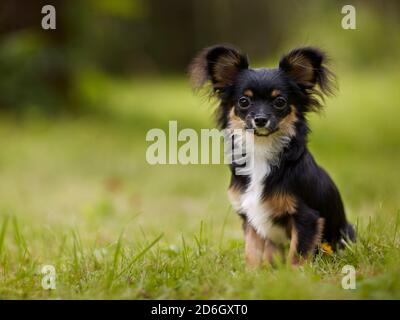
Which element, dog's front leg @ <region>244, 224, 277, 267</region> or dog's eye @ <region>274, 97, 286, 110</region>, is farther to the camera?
dog's front leg @ <region>244, 224, 277, 267</region>

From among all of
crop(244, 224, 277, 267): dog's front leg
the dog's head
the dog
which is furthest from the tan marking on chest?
the dog's head

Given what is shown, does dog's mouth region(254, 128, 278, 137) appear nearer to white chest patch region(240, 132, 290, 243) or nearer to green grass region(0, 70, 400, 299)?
white chest patch region(240, 132, 290, 243)

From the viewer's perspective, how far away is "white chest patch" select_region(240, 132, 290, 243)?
403 cm

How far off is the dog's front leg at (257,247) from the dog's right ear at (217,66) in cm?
99

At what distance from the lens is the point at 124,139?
11.3 m

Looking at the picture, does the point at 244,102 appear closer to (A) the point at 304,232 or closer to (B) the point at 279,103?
(B) the point at 279,103

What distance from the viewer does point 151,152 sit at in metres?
9.94

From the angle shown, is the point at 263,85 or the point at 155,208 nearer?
the point at 263,85

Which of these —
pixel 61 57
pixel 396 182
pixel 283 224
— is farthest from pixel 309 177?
pixel 61 57

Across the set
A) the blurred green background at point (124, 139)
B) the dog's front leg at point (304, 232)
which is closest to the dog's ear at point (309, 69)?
the blurred green background at point (124, 139)

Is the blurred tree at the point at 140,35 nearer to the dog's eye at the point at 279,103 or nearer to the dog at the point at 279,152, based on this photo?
the dog at the point at 279,152

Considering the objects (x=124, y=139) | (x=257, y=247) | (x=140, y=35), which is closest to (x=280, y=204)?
(x=257, y=247)

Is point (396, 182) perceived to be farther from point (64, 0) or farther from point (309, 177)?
point (64, 0)

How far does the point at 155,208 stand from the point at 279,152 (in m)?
3.38
